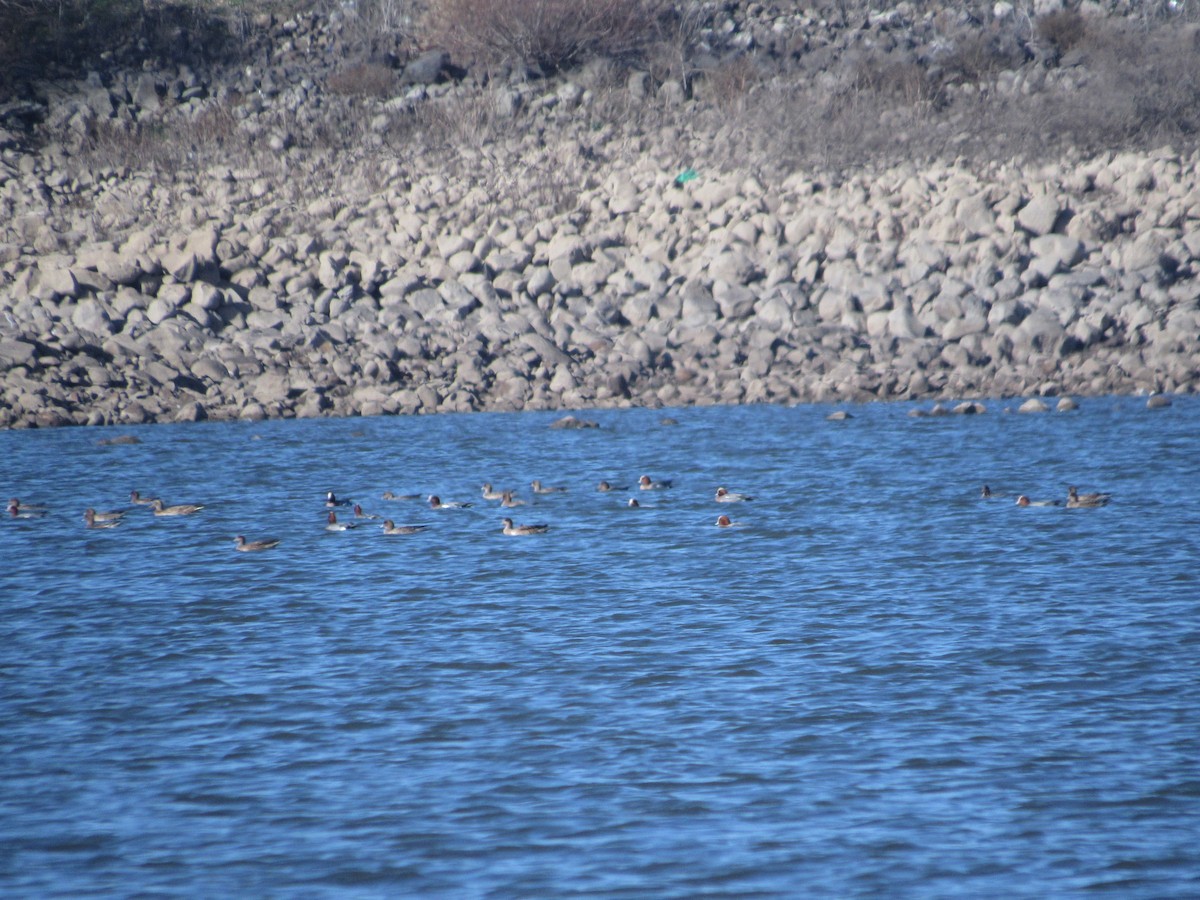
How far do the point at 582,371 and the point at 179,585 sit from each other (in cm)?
1481

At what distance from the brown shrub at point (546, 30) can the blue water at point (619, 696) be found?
2308 cm

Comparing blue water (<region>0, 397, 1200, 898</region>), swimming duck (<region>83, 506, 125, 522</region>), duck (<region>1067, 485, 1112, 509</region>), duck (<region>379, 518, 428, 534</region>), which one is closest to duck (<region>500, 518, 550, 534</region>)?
blue water (<region>0, 397, 1200, 898</region>)

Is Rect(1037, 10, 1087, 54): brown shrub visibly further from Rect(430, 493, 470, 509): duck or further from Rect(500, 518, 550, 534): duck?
Rect(500, 518, 550, 534): duck

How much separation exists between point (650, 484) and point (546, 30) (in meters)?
23.8

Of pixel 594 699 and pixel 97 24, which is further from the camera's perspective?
pixel 97 24

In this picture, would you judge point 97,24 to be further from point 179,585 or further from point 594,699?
point 594,699

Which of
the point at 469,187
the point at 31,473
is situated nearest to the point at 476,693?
the point at 31,473

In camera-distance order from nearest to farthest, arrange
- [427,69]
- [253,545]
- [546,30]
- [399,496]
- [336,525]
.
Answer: [253,545] < [336,525] < [399,496] < [427,69] < [546,30]

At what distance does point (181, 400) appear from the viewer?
28.0 meters

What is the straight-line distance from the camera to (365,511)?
19438 millimetres

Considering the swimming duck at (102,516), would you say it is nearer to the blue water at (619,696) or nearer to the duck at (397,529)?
the blue water at (619,696)

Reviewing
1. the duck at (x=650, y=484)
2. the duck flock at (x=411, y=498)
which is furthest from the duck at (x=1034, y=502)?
the duck at (x=650, y=484)

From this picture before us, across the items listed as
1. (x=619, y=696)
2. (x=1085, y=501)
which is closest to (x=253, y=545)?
(x=619, y=696)

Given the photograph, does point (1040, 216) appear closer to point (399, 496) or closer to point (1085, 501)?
point (1085, 501)
